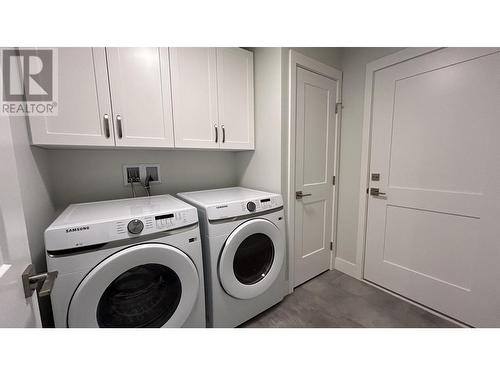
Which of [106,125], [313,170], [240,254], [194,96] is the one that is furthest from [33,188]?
[313,170]

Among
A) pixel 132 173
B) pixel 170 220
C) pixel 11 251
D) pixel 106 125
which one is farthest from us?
pixel 132 173

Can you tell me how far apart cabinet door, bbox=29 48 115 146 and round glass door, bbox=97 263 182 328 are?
2.53 feet

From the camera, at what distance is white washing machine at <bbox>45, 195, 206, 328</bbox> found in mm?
801

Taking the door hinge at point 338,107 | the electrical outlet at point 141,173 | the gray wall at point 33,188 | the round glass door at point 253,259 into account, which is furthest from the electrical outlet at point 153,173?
the door hinge at point 338,107

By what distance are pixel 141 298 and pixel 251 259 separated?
0.69 meters

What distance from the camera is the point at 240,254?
1.31m

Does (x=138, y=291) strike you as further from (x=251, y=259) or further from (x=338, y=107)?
(x=338, y=107)

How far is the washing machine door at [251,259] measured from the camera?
119 cm

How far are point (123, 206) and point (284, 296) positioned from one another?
4.71ft

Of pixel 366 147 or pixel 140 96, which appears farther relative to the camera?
pixel 366 147

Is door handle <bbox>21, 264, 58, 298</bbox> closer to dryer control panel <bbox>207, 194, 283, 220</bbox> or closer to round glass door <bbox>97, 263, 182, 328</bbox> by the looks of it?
round glass door <bbox>97, 263, 182, 328</bbox>

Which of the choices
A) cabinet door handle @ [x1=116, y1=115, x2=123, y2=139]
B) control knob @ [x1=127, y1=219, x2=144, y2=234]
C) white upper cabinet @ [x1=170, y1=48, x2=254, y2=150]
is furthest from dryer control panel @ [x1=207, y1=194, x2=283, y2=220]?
cabinet door handle @ [x1=116, y1=115, x2=123, y2=139]
